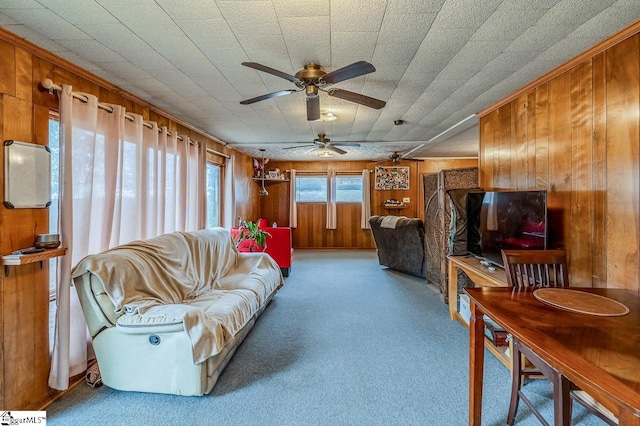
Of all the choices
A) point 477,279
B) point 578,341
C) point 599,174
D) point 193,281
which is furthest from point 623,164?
point 193,281

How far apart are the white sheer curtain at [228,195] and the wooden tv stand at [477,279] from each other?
388cm

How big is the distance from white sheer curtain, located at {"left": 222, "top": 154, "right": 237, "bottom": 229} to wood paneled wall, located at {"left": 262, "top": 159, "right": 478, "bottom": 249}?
89.8 inches

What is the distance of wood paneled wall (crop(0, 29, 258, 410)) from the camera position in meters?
1.65

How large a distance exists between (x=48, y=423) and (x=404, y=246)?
4.46 m

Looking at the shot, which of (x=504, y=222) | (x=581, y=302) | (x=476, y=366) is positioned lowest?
(x=476, y=366)

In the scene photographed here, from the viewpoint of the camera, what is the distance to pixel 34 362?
1.81m

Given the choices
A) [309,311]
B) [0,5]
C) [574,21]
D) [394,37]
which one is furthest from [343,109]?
[0,5]

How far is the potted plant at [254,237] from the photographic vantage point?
446 centimetres

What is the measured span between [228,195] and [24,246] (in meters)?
3.60

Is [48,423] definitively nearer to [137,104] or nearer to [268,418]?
[268,418]

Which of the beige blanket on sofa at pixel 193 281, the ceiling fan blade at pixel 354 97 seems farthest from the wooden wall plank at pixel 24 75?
the ceiling fan blade at pixel 354 97

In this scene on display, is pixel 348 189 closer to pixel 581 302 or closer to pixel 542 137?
pixel 542 137

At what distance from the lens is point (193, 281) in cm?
278

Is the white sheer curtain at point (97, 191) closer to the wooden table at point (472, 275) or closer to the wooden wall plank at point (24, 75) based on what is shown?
the wooden wall plank at point (24, 75)
